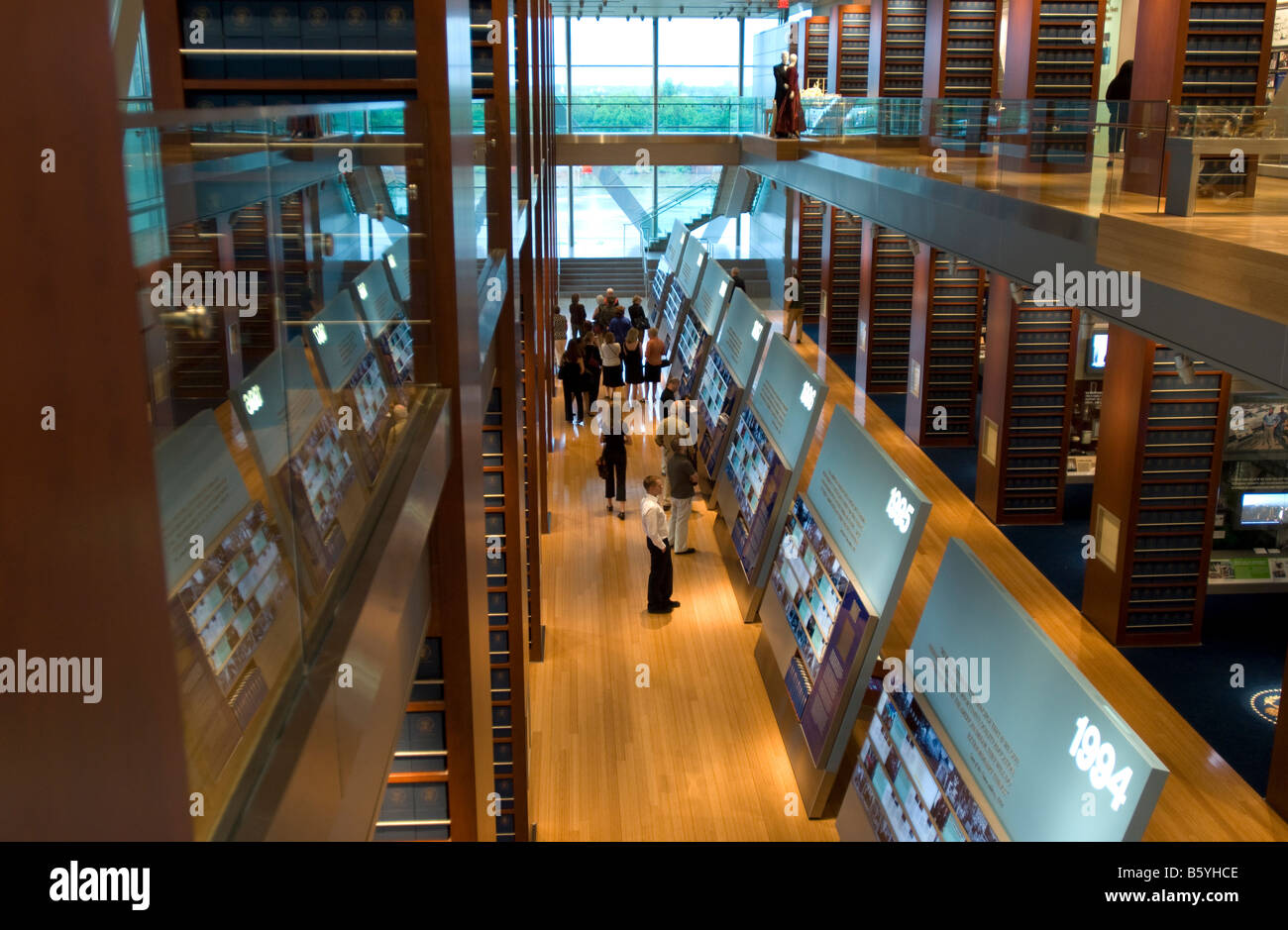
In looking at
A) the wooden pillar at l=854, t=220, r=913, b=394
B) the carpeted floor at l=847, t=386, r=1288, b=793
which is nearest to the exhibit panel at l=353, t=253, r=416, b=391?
the carpeted floor at l=847, t=386, r=1288, b=793

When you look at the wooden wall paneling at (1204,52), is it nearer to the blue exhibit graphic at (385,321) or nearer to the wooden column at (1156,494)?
the wooden column at (1156,494)

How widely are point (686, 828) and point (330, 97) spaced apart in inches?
179

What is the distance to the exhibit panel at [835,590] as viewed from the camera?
597cm

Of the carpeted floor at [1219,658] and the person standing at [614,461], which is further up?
the person standing at [614,461]

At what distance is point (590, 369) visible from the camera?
15.1 metres

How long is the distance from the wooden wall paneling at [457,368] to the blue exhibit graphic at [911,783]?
1.78 meters

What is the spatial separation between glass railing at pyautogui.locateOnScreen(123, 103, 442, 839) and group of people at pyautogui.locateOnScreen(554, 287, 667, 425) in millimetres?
11762

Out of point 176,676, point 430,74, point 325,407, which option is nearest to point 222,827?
point 176,676

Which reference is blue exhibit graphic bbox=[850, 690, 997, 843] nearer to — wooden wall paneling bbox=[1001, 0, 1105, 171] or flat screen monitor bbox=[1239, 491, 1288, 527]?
wooden wall paneling bbox=[1001, 0, 1105, 171]

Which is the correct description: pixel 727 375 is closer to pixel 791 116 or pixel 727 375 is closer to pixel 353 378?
pixel 791 116

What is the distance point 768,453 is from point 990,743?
526cm

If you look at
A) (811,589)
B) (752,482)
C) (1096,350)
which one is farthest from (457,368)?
(1096,350)

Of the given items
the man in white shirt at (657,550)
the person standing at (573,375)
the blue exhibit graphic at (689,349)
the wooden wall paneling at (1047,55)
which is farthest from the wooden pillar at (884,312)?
the man in white shirt at (657,550)
